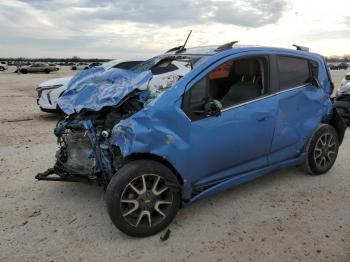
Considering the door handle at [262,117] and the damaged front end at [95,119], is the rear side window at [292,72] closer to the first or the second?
the door handle at [262,117]

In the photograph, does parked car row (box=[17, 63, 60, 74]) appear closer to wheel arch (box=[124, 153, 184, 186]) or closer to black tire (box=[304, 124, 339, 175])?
black tire (box=[304, 124, 339, 175])

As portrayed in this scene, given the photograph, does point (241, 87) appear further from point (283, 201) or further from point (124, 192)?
point (124, 192)

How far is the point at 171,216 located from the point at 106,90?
1.53 meters

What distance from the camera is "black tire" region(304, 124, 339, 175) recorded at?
16.9 ft

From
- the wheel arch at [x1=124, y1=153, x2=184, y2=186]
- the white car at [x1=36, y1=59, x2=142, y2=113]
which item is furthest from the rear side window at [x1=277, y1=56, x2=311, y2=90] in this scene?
the white car at [x1=36, y1=59, x2=142, y2=113]

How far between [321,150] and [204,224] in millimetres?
2236

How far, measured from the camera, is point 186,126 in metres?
3.83

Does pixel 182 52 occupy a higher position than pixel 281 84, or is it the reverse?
pixel 182 52

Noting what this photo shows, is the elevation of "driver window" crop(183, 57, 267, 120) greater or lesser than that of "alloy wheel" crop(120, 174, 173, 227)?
greater

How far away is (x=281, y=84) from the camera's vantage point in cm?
Result: 468

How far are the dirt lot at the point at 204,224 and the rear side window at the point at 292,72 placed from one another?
1326mm

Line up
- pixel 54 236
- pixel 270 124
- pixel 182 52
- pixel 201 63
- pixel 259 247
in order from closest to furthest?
1. pixel 259 247
2. pixel 54 236
3. pixel 201 63
4. pixel 270 124
5. pixel 182 52

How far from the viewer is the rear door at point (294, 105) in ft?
15.3

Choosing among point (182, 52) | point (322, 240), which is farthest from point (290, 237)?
point (182, 52)
